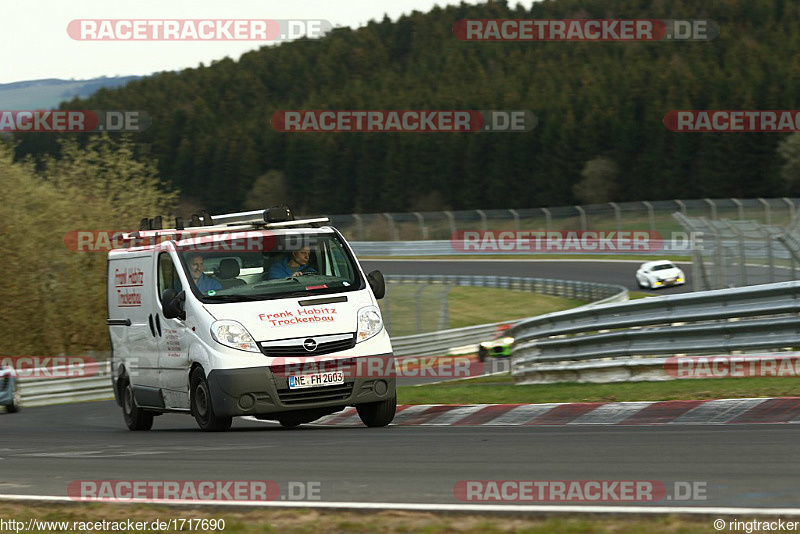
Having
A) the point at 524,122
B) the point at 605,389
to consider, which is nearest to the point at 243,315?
the point at 605,389

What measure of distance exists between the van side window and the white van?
1 cm

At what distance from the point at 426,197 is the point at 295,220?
309 feet

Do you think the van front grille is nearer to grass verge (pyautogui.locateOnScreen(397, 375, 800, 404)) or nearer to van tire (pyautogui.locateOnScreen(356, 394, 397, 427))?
van tire (pyautogui.locateOnScreen(356, 394, 397, 427))

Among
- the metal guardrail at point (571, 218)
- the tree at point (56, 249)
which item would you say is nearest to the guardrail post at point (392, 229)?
the metal guardrail at point (571, 218)

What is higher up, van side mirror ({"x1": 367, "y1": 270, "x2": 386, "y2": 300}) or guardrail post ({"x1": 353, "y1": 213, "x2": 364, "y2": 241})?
guardrail post ({"x1": 353, "y1": 213, "x2": 364, "y2": 241})

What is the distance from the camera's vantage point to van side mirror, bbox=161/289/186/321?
34.8ft

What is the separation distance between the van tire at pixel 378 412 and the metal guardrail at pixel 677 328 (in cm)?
320

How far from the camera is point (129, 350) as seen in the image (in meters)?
12.6

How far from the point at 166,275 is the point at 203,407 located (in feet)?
4.76

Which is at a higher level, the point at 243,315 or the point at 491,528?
the point at 243,315

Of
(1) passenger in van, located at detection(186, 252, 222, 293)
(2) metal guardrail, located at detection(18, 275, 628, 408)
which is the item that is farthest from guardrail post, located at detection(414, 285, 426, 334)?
(1) passenger in van, located at detection(186, 252, 222, 293)

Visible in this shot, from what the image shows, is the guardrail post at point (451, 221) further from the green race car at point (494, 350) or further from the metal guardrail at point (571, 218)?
the green race car at point (494, 350)

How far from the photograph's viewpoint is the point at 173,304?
419 inches

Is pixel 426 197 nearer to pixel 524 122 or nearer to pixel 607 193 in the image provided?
pixel 524 122
